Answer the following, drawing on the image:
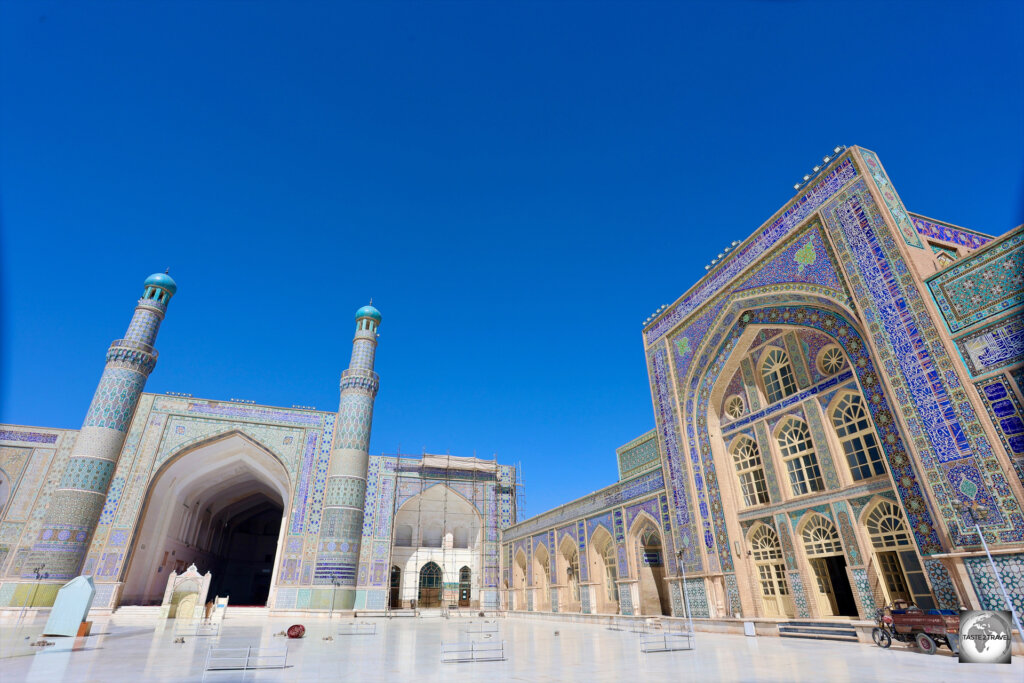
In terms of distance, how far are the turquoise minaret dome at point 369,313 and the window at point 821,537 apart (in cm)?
1843

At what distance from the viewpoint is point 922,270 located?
26.7ft

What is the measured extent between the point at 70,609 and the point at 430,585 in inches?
683

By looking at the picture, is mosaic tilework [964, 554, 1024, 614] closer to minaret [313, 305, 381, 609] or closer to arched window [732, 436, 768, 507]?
arched window [732, 436, 768, 507]

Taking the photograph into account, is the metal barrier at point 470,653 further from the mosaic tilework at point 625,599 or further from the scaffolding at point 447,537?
the scaffolding at point 447,537

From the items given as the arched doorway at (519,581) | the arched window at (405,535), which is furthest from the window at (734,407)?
the arched window at (405,535)

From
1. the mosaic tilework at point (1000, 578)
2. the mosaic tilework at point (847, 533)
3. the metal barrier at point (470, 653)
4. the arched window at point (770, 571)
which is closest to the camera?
the metal barrier at point (470, 653)

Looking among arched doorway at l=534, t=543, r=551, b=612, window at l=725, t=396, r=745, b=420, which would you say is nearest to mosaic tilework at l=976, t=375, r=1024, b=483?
window at l=725, t=396, r=745, b=420

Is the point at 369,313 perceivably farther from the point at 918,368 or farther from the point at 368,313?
the point at 918,368

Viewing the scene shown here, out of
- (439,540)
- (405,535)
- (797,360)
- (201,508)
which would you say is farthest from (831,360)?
(201,508)

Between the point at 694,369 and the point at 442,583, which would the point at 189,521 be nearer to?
the point at 442,583

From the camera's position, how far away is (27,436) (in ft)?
62.6

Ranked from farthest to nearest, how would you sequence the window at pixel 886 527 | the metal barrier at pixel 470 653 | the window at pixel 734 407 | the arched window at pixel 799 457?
the window at pixel 734 407, the arched window at pixel 799 457, the window at pixel 886 527, the metal barrier at pixel 470 653

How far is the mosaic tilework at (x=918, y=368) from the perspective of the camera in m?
6.89

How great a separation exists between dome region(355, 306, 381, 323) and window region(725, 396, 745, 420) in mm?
15851
